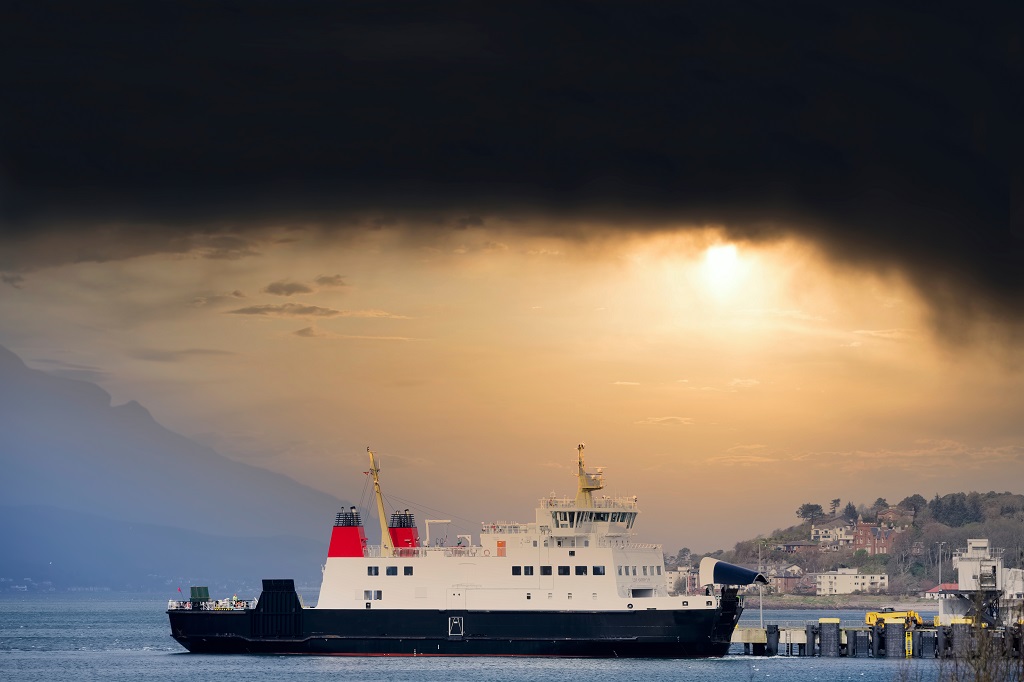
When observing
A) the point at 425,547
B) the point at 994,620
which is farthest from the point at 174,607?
the point at 994,620

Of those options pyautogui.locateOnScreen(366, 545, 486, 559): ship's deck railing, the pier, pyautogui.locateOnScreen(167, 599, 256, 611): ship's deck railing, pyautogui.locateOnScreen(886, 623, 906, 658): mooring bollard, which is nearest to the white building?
the pier

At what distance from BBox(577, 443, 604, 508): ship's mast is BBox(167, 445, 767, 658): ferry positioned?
50mm

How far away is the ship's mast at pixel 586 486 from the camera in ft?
206

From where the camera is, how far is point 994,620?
6119cm

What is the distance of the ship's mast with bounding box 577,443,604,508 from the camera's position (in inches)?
2468

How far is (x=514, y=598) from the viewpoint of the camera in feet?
202

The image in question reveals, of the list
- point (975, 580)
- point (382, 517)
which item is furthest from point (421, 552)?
point (975, 580)

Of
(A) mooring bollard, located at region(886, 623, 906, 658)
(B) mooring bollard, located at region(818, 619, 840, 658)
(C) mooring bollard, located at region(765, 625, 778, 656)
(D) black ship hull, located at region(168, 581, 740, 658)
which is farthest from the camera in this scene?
(B) mooring bollard, located at region(818, 619, 840, 658)

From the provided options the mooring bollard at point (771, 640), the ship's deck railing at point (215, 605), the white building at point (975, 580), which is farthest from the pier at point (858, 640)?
the ship's deck railing at point (215, 605)

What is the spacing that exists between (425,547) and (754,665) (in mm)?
14628

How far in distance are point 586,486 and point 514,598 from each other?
557cm

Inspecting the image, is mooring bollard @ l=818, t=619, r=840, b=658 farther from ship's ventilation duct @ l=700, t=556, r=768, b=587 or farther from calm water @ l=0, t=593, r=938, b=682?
ship's ventilation duct @ l=700, t=556, r=768, b=587

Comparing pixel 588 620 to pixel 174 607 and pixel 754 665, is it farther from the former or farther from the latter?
pixel 174 607

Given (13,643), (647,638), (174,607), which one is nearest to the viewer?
(647,638)
